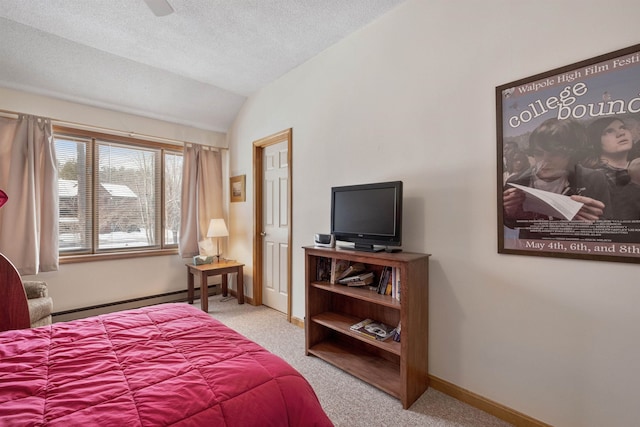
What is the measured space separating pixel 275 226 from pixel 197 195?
4.44ft

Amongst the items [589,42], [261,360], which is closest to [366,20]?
[589,42]

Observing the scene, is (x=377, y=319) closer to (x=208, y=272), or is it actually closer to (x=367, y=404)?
(x=367, y=404)

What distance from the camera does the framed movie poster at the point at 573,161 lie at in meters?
1.37

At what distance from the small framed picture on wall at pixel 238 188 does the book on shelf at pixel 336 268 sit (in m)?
2.10

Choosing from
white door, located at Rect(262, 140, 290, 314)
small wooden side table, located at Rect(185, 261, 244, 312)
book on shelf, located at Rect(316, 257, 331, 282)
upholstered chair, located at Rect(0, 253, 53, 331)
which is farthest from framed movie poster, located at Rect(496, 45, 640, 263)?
upholstered chair, located at Rect(0, 253, 53, 331)

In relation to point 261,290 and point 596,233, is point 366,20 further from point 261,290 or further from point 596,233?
point 261,290

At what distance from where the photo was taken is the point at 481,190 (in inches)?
72.0

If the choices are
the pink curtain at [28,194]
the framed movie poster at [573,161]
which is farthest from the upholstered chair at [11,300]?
the framed movie poster at [573,161]

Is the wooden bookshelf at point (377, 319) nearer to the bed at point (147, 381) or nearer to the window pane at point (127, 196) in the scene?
the bed at point (147, 381)

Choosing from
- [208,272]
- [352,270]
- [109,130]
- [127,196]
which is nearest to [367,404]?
[352,270]

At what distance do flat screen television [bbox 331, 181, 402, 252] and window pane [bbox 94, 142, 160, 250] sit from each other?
2.81 metres

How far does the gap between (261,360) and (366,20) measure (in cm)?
→ 263

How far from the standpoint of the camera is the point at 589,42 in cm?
147

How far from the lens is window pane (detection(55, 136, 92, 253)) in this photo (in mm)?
3299
